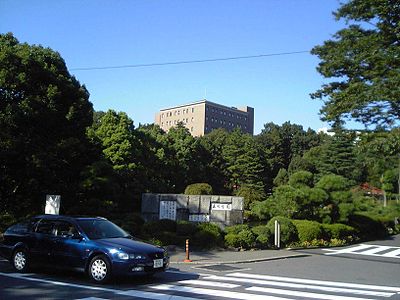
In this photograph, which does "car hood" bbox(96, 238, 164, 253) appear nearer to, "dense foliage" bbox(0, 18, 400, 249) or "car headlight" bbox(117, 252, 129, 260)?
"car headlight" bbox(117, 252, 129, 260)

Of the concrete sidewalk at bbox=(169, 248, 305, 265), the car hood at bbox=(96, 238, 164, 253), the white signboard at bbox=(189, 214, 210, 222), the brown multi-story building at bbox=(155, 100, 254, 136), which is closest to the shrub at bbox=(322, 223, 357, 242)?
the concrete sidewalk at bbox=(169, 248, 305, 265)

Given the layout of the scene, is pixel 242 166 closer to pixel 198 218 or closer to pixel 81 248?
pixel 198 218

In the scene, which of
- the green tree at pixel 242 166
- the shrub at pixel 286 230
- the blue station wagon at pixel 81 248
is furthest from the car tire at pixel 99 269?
the green tree at pixel 242 166

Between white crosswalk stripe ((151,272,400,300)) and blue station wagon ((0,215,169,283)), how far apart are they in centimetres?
76

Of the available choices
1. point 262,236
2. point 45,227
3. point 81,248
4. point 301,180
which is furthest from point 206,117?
point 81,248

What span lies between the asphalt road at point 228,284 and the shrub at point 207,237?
3.28 metres

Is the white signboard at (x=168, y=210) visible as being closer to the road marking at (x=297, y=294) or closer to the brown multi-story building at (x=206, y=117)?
the road marking at (x=297, y=294)

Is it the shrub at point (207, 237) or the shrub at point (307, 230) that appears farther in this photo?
the shrub at point (307, 230)

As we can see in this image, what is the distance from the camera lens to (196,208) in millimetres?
22969

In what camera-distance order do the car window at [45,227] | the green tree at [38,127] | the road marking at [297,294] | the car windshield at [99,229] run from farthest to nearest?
the green tree at [38,127]
the car window at [45,227]
the car windshield at [99,229]
the road marking at [297,294]

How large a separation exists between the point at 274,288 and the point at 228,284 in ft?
3.77

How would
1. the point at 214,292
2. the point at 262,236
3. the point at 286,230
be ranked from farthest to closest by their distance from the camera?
the point at 286,230
the point at 262,236
the point at 214,292

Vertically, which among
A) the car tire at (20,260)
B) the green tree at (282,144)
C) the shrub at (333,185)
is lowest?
the car tire at (20,260)

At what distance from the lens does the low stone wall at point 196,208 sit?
886 inches
